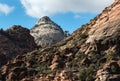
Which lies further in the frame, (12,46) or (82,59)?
(12,46)

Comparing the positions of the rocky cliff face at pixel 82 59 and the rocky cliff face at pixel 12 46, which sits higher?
the rocky cliff face at pixel 12 46

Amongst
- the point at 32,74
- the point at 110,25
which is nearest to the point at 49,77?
the point at 32,74

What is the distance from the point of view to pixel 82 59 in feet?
399

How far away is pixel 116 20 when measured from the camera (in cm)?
13338

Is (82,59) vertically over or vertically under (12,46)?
under

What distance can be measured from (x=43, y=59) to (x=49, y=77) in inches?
668

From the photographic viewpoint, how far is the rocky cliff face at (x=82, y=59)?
110500 millimetres

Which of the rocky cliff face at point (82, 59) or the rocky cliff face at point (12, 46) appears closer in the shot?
the rocky cliff face at point (82, 59)

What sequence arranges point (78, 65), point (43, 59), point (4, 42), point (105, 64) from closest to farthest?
point (105, 64)
point (78, 65)
point (43, 59)
point (4, 42)

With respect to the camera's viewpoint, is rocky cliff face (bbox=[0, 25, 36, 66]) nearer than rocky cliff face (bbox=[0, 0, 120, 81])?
No

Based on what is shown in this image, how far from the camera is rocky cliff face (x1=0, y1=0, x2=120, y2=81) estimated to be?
363 feet

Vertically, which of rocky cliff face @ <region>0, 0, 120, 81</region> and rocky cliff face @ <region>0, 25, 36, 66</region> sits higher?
rocky cliff face @ <region>0, 25, 36, 66</region>

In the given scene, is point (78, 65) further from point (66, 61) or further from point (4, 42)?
point (4, 42)

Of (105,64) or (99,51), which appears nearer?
(105,64)
